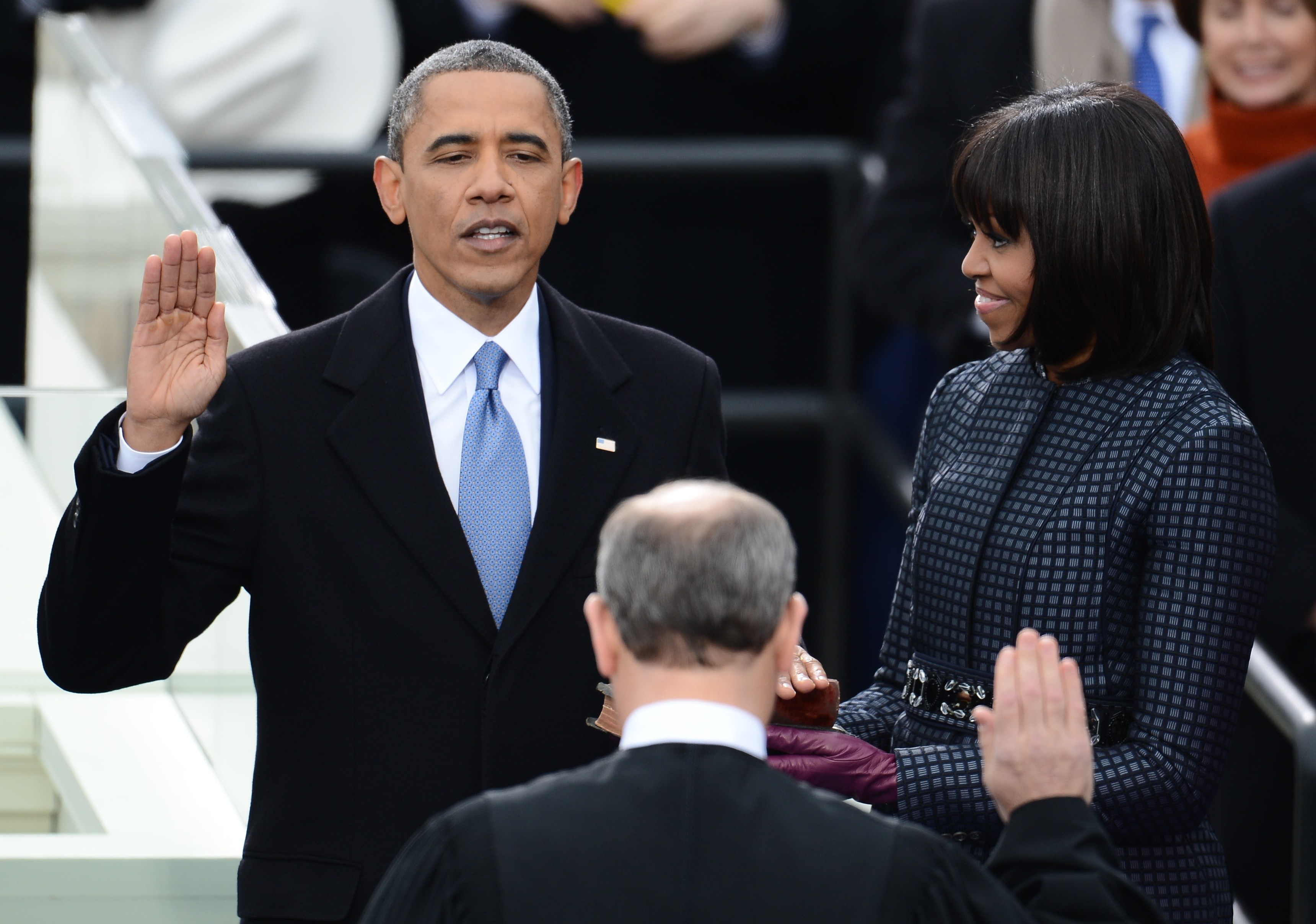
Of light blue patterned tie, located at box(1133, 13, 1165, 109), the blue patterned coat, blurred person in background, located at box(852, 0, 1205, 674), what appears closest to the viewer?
the blue patterned coat

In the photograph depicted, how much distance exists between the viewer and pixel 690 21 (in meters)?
5.69

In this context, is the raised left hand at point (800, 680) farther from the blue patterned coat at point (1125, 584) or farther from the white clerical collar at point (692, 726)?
the white clerical collar at point (692, 726)

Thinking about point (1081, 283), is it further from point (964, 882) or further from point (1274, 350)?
point (1274, 350)

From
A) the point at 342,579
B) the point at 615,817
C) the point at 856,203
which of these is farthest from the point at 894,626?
the point at 856,203

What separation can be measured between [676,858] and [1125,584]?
816 millimetres

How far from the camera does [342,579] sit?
2453 mm

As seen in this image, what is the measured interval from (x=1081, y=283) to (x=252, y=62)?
142 inches

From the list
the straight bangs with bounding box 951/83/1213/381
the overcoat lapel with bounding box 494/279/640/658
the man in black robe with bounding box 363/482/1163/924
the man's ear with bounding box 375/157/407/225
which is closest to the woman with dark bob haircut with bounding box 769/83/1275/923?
the straight bangs with bounding box 951/83/1213/381

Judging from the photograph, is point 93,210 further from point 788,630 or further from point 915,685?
point 788,630

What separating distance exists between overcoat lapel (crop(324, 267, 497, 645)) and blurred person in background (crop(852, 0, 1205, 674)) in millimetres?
2209

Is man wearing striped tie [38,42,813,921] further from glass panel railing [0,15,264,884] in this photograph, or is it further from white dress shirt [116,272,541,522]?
glass panel railing [0,15,264,884]

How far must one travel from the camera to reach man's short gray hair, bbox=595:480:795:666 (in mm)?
1873

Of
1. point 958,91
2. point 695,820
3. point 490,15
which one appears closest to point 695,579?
point 695,820

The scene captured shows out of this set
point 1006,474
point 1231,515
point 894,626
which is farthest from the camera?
point 894,626
